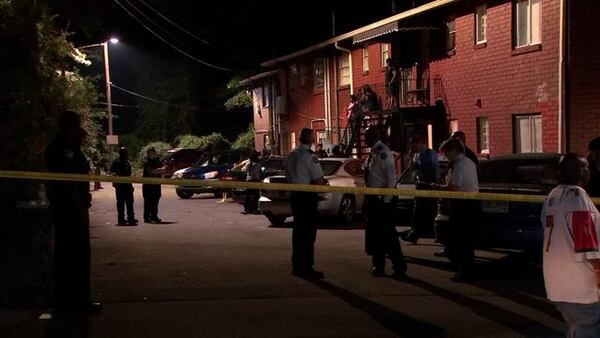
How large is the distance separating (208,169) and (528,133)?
1023 cm

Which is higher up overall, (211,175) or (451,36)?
(451,36)

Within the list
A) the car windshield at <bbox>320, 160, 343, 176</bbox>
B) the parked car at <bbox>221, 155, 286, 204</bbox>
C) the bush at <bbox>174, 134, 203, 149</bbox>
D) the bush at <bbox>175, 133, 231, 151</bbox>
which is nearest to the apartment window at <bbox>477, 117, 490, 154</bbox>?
the parked car at <bbox>221, 155, 286, 204</bbox>

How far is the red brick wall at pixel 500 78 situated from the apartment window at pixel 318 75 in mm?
8679

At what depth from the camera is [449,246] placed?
9.21 metres

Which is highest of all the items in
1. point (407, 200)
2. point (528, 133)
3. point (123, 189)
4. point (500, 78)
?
point (500, 78)

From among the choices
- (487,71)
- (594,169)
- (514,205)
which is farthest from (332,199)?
(487,71)

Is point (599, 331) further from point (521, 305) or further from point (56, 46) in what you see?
point (56, 46)

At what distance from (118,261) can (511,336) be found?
5.81m

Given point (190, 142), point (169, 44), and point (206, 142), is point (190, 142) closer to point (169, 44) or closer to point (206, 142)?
point (206, 142)

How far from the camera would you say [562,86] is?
1764 centimetres

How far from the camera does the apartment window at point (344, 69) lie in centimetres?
2886

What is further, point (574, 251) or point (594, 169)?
point (594, 169)

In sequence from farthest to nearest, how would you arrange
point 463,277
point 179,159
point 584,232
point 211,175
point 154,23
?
point 154,23 → point 179,159 → point 211,175 → point 463,277 → point 584,232

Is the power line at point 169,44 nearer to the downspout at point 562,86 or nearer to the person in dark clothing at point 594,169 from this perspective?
the downspout at point 562,86
